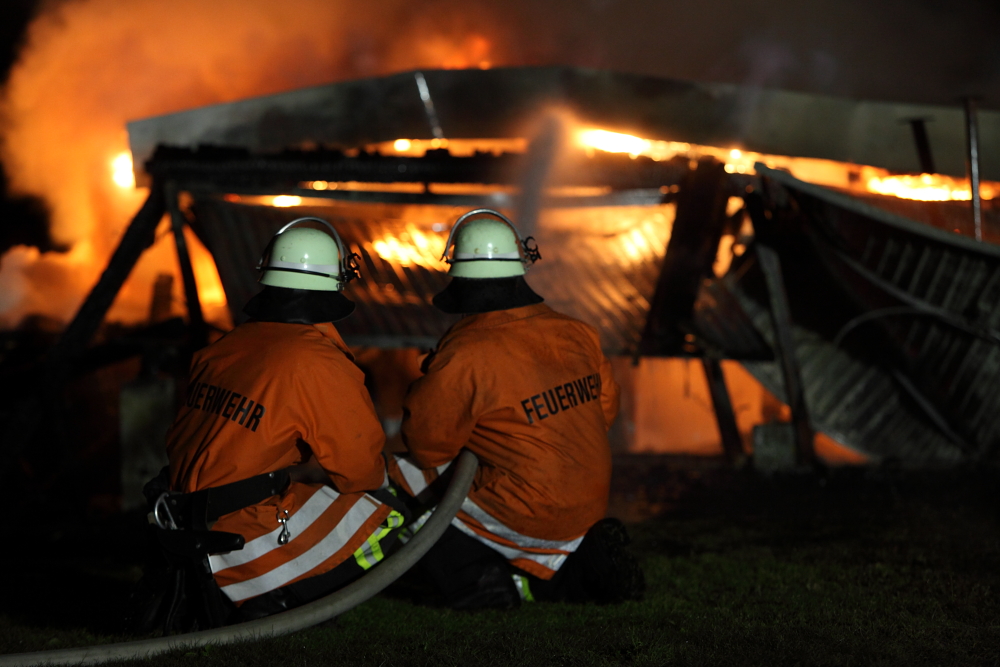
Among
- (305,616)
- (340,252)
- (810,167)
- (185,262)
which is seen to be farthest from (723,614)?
(810,167)

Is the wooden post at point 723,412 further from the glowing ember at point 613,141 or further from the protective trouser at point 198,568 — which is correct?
the protective trouser at point 198,568

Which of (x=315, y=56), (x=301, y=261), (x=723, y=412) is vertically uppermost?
(x=315, y=56)

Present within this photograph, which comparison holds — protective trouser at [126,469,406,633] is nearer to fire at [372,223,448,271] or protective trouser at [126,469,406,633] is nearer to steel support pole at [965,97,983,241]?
fire at [372,223,448,271]

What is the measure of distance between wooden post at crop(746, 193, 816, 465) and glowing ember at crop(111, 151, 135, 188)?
7501 mm

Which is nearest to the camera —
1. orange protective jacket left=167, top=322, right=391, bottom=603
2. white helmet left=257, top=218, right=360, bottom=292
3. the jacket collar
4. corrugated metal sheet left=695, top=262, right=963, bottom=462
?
orange protective jacket left=167, top=322, right=391, bottom=603

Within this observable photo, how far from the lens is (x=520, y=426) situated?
10.6 feet

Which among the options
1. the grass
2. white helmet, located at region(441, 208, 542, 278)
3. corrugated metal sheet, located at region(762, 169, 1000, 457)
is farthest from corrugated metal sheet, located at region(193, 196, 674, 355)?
white helmet, located at region(441, 208, 542, 278)

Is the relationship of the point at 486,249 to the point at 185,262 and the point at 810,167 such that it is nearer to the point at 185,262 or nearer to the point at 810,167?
the point at 185,262

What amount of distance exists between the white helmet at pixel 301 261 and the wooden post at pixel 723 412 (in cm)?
433

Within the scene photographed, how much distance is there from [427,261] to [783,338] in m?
3.17

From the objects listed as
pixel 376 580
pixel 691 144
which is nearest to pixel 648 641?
pixel 376 580

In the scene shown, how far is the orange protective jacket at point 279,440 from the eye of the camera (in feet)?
9.33

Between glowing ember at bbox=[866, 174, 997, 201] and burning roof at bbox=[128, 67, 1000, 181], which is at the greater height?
burning roof at bbox=[128, 67, 1000, 181]

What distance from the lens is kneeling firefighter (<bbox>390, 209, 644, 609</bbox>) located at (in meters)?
3.20
